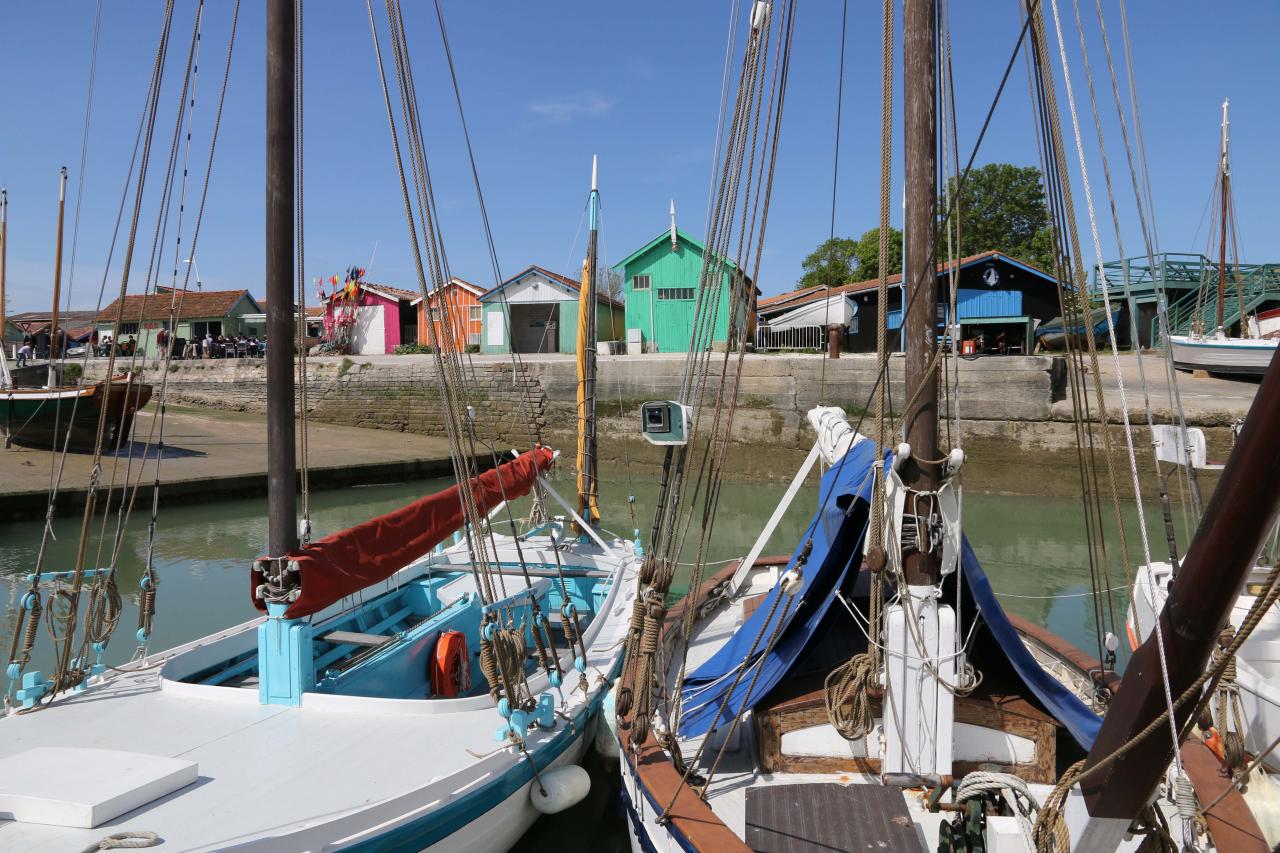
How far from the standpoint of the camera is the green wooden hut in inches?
1196

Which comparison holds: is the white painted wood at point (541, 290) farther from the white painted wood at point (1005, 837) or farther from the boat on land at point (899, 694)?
the white painted wood at point (1005, 837)

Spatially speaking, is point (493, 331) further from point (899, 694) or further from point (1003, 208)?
point (899, 694)

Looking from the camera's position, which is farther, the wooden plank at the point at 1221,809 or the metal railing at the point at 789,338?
the metal railing at the point at 789,338

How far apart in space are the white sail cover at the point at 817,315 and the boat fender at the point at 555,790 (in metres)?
22.7

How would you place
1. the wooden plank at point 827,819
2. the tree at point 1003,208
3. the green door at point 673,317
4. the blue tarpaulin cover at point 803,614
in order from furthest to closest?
the tree at point 1003,208 → the green door at point 673,317 → the blue tarpaulin cover at point 803,614 → the wooden plank at point 827,819

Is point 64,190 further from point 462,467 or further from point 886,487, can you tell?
point 886,487

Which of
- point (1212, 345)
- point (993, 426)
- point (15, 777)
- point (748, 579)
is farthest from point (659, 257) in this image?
point (15, 777)

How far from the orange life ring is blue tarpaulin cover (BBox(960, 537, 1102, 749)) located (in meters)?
3.70

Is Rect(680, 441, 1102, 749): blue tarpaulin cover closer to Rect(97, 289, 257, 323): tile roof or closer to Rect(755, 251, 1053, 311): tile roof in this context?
Rect(755, 251, 1053, 311): tile roof

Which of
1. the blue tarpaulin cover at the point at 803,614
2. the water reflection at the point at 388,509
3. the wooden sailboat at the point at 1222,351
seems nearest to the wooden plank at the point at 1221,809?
the blue tarpaulin cover at the point at 803,614

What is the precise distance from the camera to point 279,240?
18.5 feet

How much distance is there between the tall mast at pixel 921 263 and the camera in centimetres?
417

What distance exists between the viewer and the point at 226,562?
13.4 m

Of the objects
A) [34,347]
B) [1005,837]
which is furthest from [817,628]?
[34,347]
